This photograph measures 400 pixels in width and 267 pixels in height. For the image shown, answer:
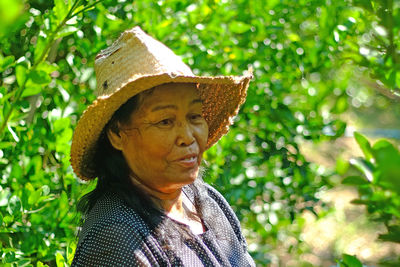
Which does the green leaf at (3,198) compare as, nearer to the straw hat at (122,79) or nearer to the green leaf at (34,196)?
the green leaf at (34,196)

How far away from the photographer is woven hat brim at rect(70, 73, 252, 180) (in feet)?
6.03

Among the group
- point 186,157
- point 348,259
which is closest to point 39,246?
point 186,157

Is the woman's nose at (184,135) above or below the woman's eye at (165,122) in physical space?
below

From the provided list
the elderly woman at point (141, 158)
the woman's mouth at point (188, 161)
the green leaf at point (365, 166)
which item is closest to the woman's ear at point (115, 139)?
the elderly woman at point (141, 158)

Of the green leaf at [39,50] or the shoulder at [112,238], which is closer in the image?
the shoulder at [112,238]

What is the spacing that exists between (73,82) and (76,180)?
18.3 inches

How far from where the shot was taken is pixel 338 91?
379 cm

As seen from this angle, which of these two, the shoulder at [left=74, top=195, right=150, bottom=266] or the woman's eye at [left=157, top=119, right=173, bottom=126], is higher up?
the woman's eye at [left=157, top=119, right=173, bottom=126]

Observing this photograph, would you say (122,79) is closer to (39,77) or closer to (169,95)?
(169,95)

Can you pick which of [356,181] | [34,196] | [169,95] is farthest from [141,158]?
[356,181]

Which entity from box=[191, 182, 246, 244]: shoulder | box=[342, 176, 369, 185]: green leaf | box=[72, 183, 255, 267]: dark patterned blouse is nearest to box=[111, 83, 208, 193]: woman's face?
box=[72, 183, 255, 267]: dark patterned blouse

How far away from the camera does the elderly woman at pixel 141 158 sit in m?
1.80

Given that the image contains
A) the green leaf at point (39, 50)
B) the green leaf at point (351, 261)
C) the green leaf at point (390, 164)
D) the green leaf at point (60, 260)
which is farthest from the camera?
the green leaf at point (60, 260)

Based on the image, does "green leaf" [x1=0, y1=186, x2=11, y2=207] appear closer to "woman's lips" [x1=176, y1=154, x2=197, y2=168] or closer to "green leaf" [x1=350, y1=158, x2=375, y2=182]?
"woman's lips" [x1=176, y1=154, x2=197, y2=168]
